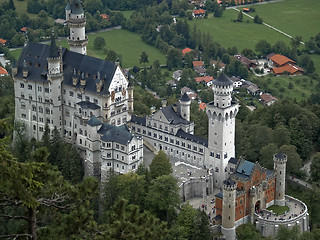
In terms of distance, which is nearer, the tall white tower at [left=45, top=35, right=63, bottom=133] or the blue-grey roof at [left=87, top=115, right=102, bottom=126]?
the blue-grey roof at [left=87, top=115, right=102, bottom=126]

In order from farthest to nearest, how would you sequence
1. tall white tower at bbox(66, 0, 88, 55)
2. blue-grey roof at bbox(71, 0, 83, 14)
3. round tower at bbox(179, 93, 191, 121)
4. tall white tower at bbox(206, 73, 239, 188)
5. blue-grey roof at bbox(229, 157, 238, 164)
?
tall white tower at bbox(66, 0, 88, 55) < blue-grey roof at bbox(71, 0, 83, 14) < round tower at bbox(179, 93, 191, 121) < blue-grey roof at bbox(229, 157, 238, 164) < tall white tower at bbox(206, 73, 239, 188)

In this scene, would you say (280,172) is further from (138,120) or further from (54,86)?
(54,86)

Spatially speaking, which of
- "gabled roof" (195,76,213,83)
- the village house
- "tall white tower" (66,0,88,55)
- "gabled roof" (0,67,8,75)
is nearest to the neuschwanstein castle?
"tall white tower" (66,0,88,55)

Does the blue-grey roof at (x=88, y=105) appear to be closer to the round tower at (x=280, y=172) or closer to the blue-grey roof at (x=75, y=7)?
the blue-grey roof at (x=75, y=7)

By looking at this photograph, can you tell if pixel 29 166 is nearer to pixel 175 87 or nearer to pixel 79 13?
pixel 79 13

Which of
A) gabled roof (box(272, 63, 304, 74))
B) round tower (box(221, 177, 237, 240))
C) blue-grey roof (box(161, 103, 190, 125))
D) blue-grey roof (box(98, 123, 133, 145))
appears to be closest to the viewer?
round tower (box(221, 177, 237, 240))

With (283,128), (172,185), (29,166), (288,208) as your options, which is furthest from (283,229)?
(29,166)

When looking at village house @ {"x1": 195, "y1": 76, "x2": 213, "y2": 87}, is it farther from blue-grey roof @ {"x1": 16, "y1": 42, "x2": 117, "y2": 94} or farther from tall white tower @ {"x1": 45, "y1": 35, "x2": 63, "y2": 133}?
tall white tower @ {"x1": 45, "y1": 35, "x2": 63, "y2": 133}
